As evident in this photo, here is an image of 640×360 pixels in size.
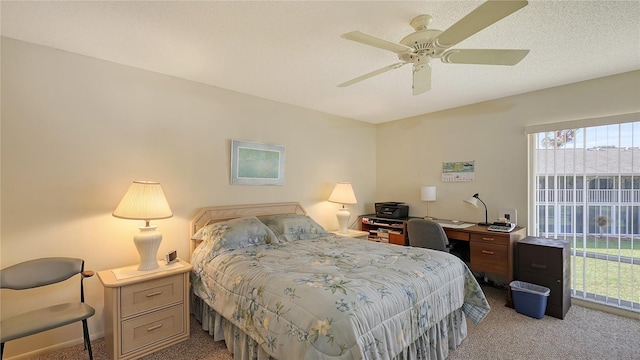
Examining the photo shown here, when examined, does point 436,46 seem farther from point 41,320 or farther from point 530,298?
point 41,320

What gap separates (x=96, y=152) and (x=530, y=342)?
4027mm

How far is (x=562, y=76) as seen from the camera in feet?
9.32

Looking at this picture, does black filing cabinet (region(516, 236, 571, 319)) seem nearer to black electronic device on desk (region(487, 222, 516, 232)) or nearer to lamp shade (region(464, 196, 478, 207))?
black electronic device on desk (region(487, 222, 516, 232))

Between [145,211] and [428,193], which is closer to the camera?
[145,211]

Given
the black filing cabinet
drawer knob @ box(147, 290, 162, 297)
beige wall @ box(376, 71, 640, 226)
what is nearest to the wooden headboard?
drawer knob @ box(147, 290, 162, 297)

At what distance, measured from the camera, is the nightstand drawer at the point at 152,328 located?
82.5 inches

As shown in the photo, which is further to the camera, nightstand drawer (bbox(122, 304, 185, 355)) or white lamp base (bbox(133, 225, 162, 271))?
white lamp base (bbox(133, 225, 162, 271))

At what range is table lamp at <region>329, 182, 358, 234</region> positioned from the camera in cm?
396

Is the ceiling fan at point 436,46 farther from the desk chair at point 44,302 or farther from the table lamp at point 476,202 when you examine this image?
the desk chair at point 44,302

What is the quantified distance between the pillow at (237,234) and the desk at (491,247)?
89.2 inches

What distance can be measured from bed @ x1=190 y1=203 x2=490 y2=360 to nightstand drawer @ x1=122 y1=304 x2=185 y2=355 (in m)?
0.23

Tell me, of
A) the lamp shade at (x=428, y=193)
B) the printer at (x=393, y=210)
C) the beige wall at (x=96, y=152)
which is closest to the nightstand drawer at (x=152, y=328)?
the beige wall at (x=96, y=152)

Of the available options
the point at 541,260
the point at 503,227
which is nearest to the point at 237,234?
the point at 503,227

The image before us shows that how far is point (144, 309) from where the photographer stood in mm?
2188
